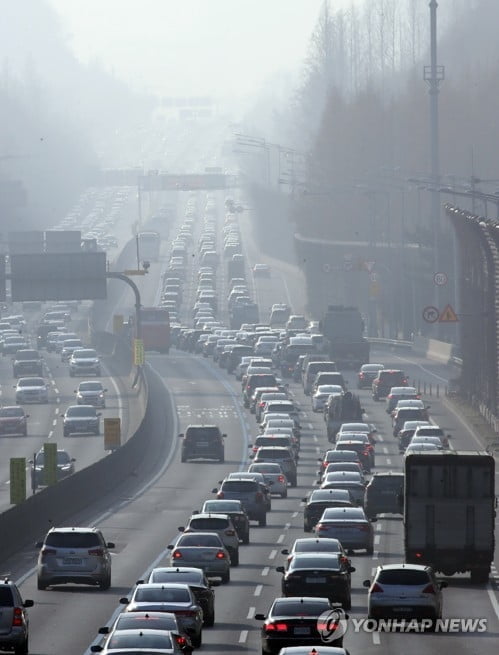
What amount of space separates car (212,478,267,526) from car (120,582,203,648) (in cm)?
2360

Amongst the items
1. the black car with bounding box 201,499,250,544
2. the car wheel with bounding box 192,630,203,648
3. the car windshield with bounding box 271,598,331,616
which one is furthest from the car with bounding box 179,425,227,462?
the car windshield with bounding box 271,598,331,616

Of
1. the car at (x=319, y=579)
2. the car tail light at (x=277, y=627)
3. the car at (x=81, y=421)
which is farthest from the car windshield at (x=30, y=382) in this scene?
the car tail light at (x=277, y=627)

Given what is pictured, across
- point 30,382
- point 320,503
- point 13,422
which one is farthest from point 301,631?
point 30,382

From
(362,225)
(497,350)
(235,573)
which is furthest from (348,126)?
(235,573)

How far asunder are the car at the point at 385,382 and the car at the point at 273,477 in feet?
106

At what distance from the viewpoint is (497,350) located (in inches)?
3329

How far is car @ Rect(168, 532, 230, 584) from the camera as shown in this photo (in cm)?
4134

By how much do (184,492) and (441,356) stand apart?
170 feet

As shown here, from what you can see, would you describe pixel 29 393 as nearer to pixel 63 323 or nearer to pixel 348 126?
pixel 63 323

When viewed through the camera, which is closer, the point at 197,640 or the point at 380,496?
the point at 197,640

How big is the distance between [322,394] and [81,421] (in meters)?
11.7

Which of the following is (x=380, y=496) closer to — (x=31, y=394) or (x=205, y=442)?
(x=205, y=442)

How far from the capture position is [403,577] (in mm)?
34688

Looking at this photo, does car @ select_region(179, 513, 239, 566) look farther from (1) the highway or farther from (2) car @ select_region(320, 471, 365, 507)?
(2) car @ select_region(320, 471, 365, 507)
